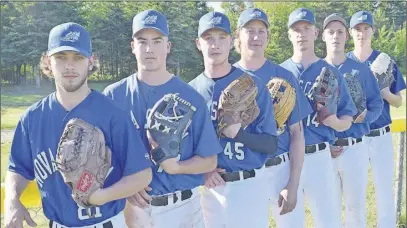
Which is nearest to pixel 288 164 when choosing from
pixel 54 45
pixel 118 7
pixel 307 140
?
pixel 307 140

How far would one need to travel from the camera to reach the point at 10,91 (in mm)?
4949

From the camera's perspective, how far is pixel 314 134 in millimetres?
3430

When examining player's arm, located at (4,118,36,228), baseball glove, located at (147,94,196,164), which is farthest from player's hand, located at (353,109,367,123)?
player's arm, located at (4,118,36,228)

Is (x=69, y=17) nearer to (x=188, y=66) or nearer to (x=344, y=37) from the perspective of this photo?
(x=188, y=66)

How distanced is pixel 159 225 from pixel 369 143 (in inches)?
96.8

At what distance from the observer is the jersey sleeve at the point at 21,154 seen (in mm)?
2160

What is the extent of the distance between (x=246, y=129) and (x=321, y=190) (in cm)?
96

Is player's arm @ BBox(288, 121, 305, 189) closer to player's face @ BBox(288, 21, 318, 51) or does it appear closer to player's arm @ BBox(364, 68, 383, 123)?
player's face @ BBox(288, 21, 318, 51)

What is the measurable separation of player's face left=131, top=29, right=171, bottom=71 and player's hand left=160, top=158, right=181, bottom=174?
476 millimetres

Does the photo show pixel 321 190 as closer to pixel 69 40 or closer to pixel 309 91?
pixel 309 91

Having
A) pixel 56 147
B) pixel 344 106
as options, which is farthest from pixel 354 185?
pixel 56 147

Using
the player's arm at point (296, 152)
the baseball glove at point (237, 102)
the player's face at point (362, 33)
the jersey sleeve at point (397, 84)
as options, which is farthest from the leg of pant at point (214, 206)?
the jersey sleeve at point (397, 84)

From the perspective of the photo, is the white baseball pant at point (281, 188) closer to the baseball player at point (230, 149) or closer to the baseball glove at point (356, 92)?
the baseball player at point (230, 149)

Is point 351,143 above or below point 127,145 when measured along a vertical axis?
below
